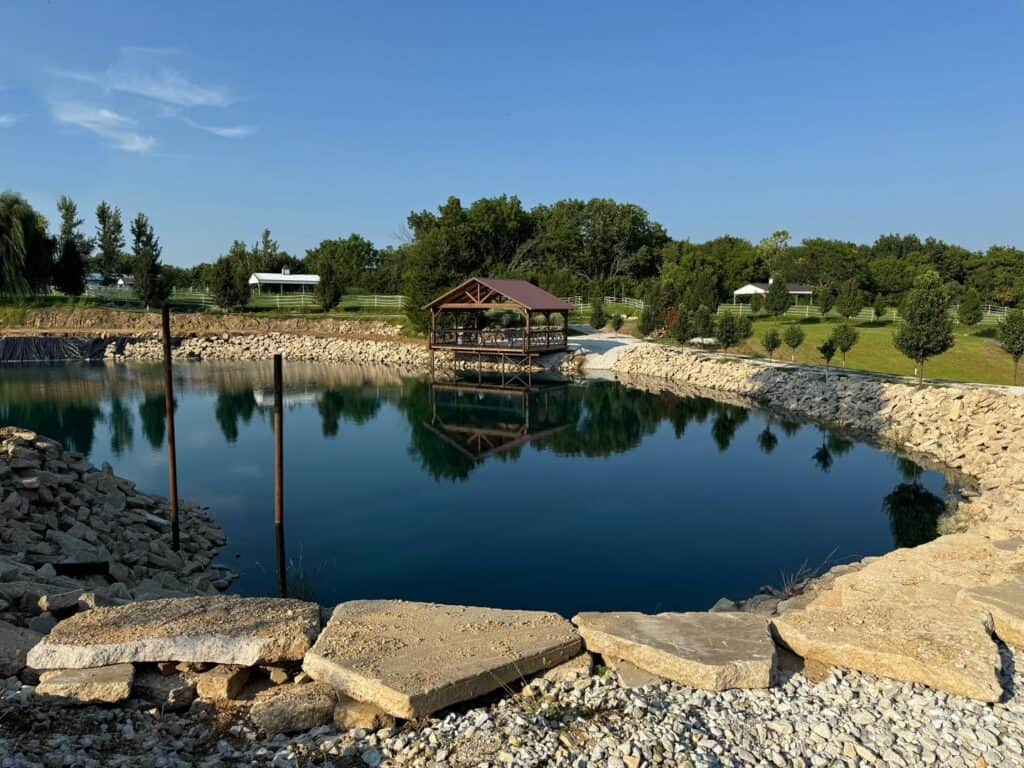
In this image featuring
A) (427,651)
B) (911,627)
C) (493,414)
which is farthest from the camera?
(493,414)

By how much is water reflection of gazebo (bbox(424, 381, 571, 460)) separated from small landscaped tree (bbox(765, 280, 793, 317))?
19.6m

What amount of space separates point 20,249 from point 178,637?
46485mm

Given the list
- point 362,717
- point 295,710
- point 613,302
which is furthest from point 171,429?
point 613,302

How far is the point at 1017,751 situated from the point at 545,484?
1168 cm

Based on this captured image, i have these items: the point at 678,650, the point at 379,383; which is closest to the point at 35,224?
the point at 379,383

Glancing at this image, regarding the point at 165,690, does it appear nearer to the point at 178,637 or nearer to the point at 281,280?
the point at 178,637

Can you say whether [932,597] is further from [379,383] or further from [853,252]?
[853,252]

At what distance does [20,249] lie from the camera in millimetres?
41031

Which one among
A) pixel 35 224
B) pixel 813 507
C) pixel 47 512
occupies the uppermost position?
pixel 35 224

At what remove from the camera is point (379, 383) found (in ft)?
103

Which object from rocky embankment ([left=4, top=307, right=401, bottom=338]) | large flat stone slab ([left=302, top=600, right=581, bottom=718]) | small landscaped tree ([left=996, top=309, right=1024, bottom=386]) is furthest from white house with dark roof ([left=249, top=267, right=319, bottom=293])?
large flat stone slab ([left=302, top=600, right=581, bottom=718])

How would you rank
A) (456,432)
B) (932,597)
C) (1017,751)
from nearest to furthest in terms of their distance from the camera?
(1017,751) → (932,597) → (456,432)

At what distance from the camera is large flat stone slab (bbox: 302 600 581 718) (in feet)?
13.7

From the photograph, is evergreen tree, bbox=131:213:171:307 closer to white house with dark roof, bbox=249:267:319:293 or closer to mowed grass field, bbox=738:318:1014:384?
white house with dark roof, bbox=249:267:319:293
